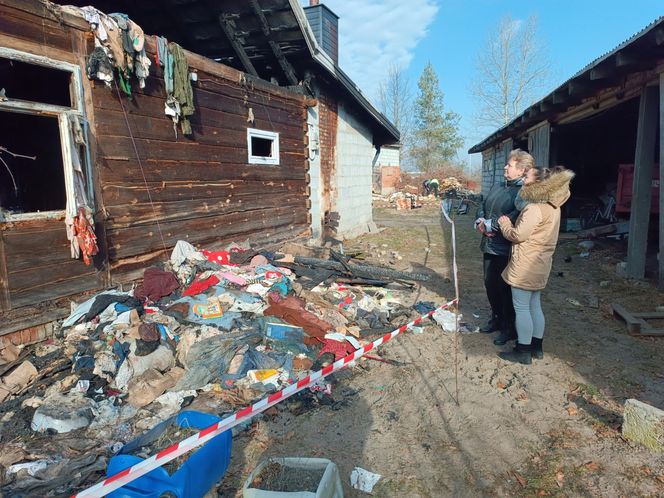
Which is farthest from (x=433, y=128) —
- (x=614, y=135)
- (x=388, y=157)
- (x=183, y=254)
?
(x=183, y=254)

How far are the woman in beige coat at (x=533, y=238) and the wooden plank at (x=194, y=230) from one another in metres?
4.32

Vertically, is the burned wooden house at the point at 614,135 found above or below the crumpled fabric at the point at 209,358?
above

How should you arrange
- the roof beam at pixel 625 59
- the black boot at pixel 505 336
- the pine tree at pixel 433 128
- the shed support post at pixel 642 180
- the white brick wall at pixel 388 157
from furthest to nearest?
the pine tree at pixel 433 128 → the white brick wall at pixel 388 157 → the shed support post at pixel 642 180 → the roof beam at pixel 625 59 → the black boot at pixel 505 336

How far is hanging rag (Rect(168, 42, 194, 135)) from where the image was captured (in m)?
5.43

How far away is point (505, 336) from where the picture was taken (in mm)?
4535

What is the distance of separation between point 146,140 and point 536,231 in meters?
4.72

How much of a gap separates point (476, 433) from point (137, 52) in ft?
17.6

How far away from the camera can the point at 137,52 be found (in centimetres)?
484

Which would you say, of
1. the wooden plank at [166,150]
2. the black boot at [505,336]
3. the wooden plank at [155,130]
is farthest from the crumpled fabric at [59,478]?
the black boot at [505,336]

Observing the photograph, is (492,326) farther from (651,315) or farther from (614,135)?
(614,135)

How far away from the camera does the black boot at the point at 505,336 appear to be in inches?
177

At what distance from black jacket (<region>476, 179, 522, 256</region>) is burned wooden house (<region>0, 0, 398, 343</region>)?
4.17 m

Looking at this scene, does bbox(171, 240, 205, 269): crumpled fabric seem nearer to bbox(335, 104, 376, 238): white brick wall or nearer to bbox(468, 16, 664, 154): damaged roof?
bbox(335, 104, 376, 238): white brick wall

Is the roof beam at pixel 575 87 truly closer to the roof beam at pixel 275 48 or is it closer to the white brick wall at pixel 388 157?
the roof beam at pixel 275 48
